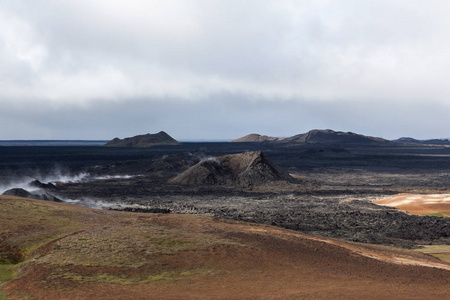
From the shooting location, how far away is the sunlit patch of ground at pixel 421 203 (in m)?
47.5

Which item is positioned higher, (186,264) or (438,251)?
(186,264)

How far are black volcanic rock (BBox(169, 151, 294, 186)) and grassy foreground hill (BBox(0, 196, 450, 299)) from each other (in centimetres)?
4359

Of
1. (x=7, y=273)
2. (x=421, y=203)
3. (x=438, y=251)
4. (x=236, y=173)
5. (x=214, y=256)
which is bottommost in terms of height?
(x=438, y=251)

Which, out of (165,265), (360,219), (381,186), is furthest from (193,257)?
(381,186)

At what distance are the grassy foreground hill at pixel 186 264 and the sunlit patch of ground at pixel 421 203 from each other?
66.5ft

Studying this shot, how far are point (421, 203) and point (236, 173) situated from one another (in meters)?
32.9

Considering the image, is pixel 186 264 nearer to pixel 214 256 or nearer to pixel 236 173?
pixel 214 256

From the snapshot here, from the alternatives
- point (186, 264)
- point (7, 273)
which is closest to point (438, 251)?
point (186, 264)

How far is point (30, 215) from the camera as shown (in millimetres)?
29031

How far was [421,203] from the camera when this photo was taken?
5116cm

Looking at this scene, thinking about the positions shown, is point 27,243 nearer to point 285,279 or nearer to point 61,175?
point 285,279

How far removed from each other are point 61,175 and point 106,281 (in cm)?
7673

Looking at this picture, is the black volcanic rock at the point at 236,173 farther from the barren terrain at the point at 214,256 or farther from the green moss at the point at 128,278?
the green moss at the point at 128,278

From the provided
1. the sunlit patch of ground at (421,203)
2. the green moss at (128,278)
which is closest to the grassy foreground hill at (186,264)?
the green moss at (128,278)
